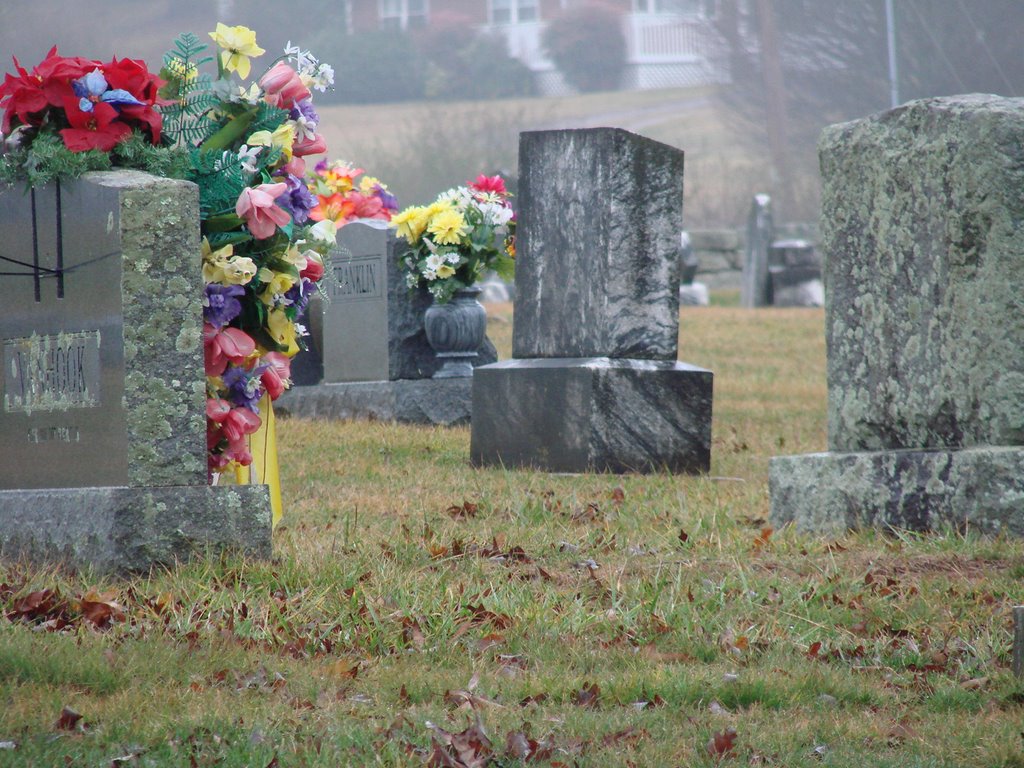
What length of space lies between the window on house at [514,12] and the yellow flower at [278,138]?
185 ft

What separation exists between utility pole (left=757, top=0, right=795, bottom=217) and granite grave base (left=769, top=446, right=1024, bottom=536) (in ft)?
124

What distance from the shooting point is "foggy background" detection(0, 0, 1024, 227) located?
3616 centimetres

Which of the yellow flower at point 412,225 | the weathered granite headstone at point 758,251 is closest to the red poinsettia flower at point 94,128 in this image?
the yellow flower at point 412,225

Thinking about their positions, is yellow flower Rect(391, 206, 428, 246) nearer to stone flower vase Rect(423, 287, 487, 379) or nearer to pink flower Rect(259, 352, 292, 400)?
stone flower vase Rect(423, 287, 487, 379)

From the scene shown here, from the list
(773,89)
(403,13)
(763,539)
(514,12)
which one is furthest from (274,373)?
(514,12)

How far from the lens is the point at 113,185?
4422mm

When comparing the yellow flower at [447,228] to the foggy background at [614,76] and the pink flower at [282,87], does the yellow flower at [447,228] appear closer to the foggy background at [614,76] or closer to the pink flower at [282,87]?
the pink flower at [282,87]

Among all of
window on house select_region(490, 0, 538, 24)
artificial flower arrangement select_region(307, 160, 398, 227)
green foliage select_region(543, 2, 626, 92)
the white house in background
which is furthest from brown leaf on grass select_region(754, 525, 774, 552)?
window on house select_region(490, 0, 538, 24)

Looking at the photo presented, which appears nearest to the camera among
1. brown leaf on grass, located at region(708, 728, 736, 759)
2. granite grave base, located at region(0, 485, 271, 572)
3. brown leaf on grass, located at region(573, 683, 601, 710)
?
brown leaf on grass, located at region(708, 728, 736, 759)

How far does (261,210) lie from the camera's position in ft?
15.5

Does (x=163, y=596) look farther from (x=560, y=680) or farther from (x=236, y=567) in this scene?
(x=560, y=680)

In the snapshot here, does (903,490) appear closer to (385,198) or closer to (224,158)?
(224,158)

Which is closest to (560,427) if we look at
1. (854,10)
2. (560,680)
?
(560,680)

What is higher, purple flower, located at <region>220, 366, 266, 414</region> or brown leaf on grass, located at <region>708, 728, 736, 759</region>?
purple flower, located at <region>220, 366, 266, 414</region>
